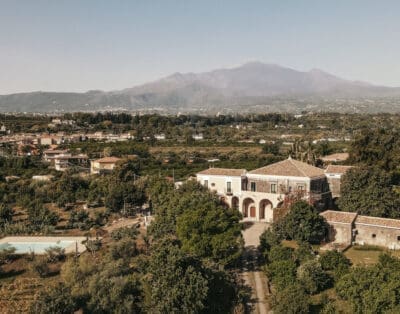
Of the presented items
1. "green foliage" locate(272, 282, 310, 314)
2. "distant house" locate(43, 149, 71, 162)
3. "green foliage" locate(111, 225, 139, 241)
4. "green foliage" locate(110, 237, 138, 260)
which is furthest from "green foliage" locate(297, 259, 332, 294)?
"distant house" locate(43, 149, 71, 162)

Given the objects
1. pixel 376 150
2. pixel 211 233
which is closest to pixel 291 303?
pixel 211 233

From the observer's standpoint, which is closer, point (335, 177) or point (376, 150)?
point (335, 177)

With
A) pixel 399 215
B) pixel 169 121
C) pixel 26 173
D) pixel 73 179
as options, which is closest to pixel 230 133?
pixel 169 121

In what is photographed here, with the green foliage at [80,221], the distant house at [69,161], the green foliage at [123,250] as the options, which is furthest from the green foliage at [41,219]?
the distant house at [69,161]

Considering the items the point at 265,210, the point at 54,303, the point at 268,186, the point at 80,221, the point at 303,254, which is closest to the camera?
the point at 54,303

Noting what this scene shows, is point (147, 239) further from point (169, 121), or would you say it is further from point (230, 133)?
point (169, 121)

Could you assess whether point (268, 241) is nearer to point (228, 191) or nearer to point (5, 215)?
point (228, 191)
